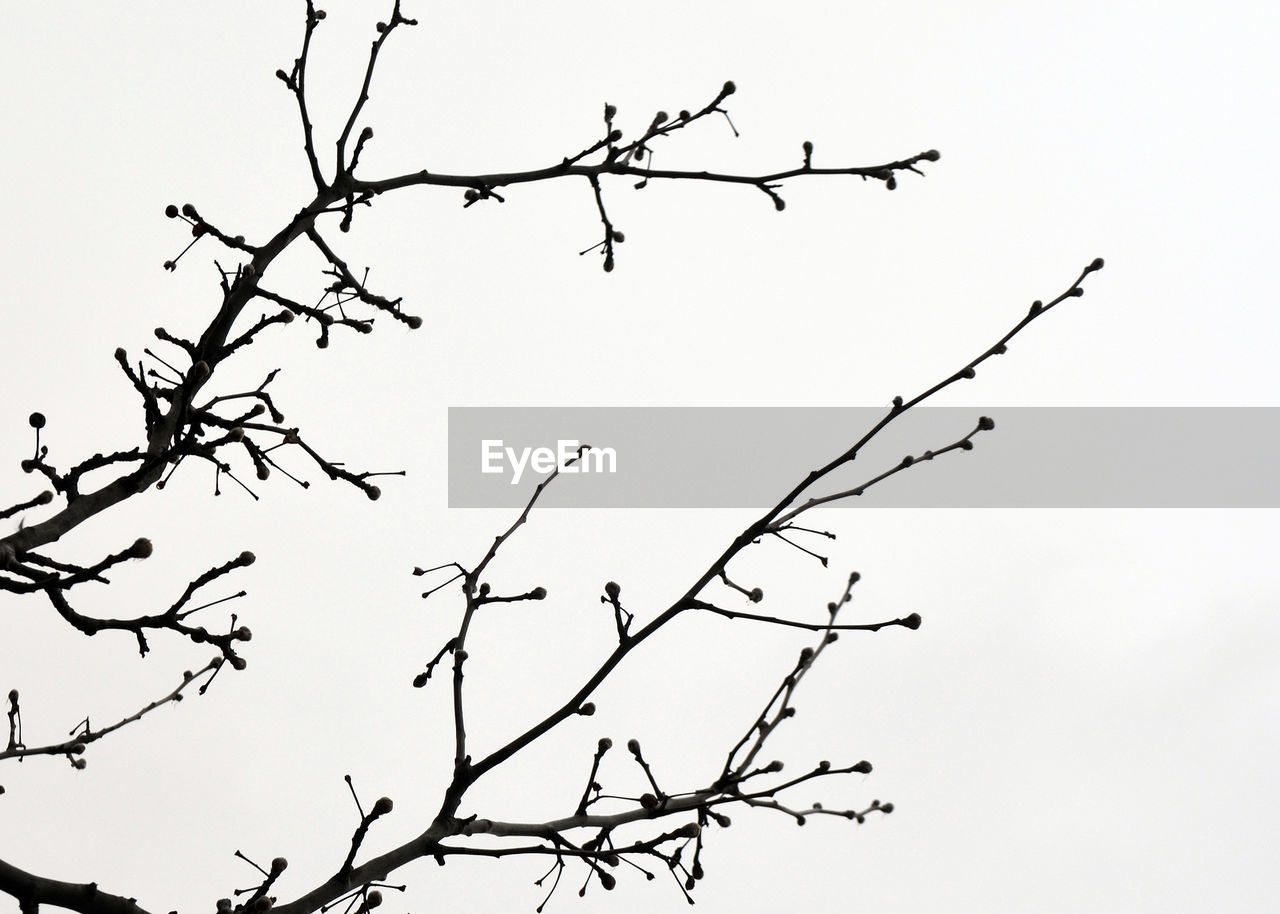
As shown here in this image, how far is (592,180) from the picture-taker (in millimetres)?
4434

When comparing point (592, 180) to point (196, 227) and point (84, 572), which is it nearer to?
point (196, 227)

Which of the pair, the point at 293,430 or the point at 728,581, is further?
the point at 293,430

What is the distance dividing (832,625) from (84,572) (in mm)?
2426

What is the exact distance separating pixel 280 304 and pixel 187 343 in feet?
1.99

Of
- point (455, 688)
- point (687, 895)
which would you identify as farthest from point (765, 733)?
point (455, 688)

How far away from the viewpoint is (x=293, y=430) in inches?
172

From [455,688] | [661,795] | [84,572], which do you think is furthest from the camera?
[455,688]

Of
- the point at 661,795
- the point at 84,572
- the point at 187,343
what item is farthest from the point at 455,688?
the point at 187,343

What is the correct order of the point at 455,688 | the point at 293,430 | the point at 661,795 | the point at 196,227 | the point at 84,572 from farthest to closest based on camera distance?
the point at 196,227 < the point at 293,430 < the point at 455,688 < the point at 84,572 < the point at 661,795

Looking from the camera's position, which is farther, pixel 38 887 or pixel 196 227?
pixel 196 227

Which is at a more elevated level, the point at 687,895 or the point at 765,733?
the point at 765,733

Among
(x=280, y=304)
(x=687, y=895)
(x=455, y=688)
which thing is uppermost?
(x=280, y=304)

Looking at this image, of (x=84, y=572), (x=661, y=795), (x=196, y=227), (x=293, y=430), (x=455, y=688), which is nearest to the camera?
(x=661, y=795)

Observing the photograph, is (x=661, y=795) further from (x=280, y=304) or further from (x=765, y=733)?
(x=280, y=304)
